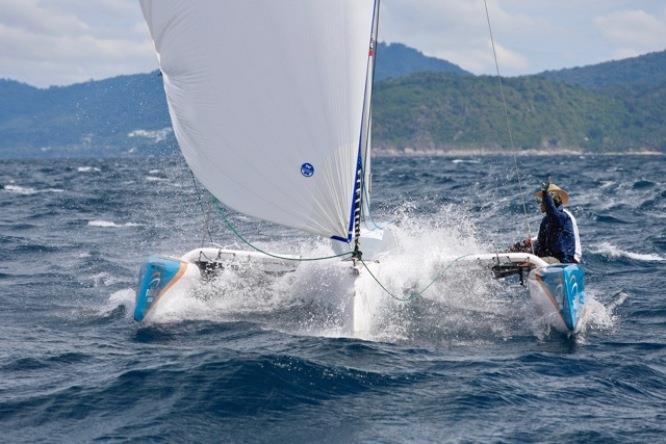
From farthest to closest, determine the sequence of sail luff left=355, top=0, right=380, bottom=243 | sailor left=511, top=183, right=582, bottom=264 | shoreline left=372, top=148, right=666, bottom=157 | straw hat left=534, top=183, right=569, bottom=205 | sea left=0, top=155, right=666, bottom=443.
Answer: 1. shoreline left=372, top=148, right=666, bottom=157
2. straw hat left=534, top=183, right=569, bottom=205
3. sailor left=511, top=183, right=582, bottom=264
4. sail luff left=355, top=0, right=380, bottom=243
5. sea left=0, top=155, right=666, bottom=443

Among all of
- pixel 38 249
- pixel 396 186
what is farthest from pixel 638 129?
pixel 38 249

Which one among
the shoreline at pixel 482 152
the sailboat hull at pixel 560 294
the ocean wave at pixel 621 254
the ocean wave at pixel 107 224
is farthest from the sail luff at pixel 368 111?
the shoreline at pixel 482 152

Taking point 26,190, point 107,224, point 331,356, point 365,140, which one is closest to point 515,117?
point 26,190

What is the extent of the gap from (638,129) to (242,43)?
16811cm

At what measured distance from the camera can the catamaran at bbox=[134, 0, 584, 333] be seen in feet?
24.8

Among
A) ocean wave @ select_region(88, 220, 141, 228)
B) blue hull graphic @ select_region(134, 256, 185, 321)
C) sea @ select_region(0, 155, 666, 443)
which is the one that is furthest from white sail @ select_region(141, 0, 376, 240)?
ocean wave @ select_region(88, 220, 141, 228)

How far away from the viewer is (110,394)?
660 centimetres

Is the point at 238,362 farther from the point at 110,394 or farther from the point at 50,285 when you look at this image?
the point at 50,285

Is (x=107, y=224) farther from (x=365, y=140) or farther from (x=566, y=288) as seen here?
(x=566, y=288)

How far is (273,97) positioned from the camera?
25.2 feet

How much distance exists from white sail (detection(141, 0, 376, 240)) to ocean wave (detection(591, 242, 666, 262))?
770 cm

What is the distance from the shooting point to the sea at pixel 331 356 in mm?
6016

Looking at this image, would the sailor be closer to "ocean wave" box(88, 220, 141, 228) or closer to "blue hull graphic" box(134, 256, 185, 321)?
"blue hull graphic" box(134, 256, 185, 321)

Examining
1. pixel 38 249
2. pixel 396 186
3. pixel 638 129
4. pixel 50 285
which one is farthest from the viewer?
pixel 638 129
